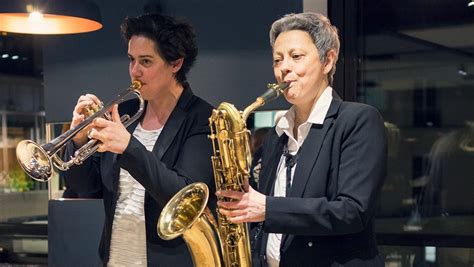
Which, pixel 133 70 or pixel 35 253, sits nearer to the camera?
pixel 133 70

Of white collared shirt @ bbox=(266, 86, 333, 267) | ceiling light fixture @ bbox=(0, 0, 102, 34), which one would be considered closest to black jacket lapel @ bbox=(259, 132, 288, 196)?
white collared shirt @ bbox=(266, 86, 333, 267)

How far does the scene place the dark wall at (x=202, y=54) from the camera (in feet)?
9.63

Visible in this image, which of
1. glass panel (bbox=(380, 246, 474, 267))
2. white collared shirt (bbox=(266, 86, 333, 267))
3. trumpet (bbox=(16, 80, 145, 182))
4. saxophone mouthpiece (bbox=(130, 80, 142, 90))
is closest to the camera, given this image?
white collared shirt (bbox=(266, 86, 333, 267))

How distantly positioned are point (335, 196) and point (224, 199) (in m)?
0.30

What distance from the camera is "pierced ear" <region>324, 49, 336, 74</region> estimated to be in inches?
71.5

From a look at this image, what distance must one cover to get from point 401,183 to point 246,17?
113 cm

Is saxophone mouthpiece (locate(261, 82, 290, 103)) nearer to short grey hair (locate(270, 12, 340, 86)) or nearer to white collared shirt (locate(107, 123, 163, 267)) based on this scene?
short grey hair (locate(270, 12, 340, 86))

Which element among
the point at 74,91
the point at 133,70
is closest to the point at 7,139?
the point at 74,91

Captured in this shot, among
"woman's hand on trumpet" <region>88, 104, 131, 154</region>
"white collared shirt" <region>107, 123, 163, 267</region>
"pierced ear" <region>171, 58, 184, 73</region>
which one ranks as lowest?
"white collared shirt" <region>107, 123, 163, 267</region>

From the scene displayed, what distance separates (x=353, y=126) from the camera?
1.70 m

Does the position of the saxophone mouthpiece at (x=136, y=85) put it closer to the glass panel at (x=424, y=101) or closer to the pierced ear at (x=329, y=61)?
the pierced ear at (x=329, y=61)

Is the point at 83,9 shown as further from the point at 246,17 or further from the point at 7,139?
the point at 7,139

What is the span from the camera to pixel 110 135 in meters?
1.93

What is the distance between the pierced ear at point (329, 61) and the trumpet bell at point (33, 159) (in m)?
0.91
